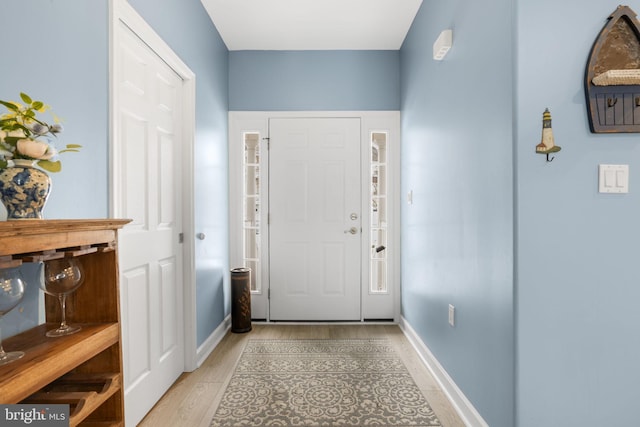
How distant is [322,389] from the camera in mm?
2393

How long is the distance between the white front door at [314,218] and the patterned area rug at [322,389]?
653mm

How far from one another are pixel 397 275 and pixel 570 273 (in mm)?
2262

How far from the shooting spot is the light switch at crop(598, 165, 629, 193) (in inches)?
59.6

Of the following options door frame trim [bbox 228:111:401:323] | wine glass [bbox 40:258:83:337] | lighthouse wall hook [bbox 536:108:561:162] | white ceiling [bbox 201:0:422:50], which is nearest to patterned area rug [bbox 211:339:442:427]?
door frame trim [bbox 228:111:401:323]

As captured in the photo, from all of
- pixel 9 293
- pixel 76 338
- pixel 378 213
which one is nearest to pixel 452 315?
pixel 378 213

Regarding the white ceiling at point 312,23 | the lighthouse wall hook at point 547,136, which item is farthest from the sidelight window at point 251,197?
the lighthouse wall hook at point 547,136

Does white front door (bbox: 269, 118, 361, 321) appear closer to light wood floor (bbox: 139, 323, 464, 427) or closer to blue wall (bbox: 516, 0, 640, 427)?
light wood floor (bbox: 139, 323, 464, 427)

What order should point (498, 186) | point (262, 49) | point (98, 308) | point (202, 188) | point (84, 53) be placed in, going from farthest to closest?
point (262, 49), point (202, 188), point (498, 186), point (84, 53), point (98, 308)

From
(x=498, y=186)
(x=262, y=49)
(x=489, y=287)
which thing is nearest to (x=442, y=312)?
(x=489, y=287)

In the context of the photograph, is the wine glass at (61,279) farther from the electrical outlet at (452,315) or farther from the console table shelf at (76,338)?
the electrical outlet at (452,315)

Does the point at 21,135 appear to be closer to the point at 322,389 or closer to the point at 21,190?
the point at 21,190

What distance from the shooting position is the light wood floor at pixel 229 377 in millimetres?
2092

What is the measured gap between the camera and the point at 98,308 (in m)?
1.23

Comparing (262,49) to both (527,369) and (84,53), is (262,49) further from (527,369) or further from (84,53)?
(527,369)
